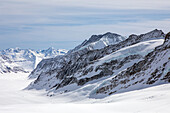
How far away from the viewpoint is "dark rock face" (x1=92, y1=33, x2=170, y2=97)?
44.5m

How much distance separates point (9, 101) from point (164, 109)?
59.0m

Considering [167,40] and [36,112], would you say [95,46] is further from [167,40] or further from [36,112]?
[36,112]

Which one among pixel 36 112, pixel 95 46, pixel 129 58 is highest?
pixel 95 46

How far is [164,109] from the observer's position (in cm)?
1777

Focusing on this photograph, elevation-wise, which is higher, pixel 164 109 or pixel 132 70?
pixel 132 70

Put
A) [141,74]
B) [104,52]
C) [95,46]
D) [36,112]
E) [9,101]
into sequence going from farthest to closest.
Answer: [95,46] < [104,52] < [9,101] < [141,74] < [36,112]

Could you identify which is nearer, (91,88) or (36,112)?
(36,112)

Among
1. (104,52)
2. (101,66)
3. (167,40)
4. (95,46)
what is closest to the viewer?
(167,40)

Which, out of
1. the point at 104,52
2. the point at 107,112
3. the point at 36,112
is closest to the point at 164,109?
the point at 107,112

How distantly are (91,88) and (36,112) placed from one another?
47.5m

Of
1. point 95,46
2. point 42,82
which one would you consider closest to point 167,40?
point 42,82

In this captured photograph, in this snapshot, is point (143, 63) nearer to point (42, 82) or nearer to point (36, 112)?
point (36, 112)

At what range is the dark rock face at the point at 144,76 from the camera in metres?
44.5

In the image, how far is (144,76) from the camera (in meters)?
50.0
